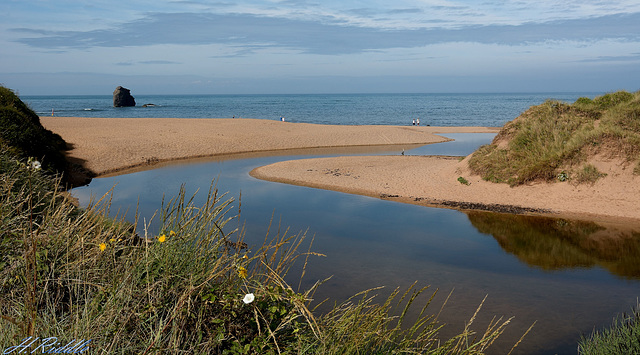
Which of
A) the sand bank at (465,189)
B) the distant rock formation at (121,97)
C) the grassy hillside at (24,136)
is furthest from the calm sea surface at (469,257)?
the distant rock formation at (121,97)

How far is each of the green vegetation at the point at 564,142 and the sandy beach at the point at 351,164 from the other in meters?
0.44

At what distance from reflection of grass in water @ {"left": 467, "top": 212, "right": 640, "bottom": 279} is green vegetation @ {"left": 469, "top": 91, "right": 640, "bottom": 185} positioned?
124 inches

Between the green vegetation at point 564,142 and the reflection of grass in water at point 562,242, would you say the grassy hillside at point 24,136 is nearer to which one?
the reflection of grass in water at point 562,242

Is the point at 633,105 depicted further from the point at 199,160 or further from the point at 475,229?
the point at 199,160

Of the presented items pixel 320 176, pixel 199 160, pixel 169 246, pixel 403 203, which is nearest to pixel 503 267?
pixel 403 203

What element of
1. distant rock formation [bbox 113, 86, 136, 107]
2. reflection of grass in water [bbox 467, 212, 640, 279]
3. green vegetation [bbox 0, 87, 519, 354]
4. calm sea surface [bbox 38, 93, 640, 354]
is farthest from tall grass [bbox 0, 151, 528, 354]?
distant rock formation [bbox 113, 86, 136, 107]

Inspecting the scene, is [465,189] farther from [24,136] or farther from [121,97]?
[121,97]

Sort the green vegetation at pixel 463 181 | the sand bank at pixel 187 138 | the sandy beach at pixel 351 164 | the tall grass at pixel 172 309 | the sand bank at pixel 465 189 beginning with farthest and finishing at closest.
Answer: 1. the sand bank at pixel 187 138
2. the green vegetation at pixel 463 181
3. the sandy beach at pixel 351 164
4. the sand bank at pixel 465 189
5. the tall grass at pixel 172 309

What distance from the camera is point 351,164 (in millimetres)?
23297

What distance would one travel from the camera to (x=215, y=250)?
4938 millimetres

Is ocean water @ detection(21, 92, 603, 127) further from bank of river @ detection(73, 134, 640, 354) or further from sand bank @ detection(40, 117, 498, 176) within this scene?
bank of river @ detection(73, 134, 640, 354)

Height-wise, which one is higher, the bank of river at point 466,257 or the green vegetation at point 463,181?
the green vegetation at point 463,181

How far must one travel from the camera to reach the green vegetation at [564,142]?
1609 centimetres

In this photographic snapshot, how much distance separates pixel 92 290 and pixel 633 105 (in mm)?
19032
